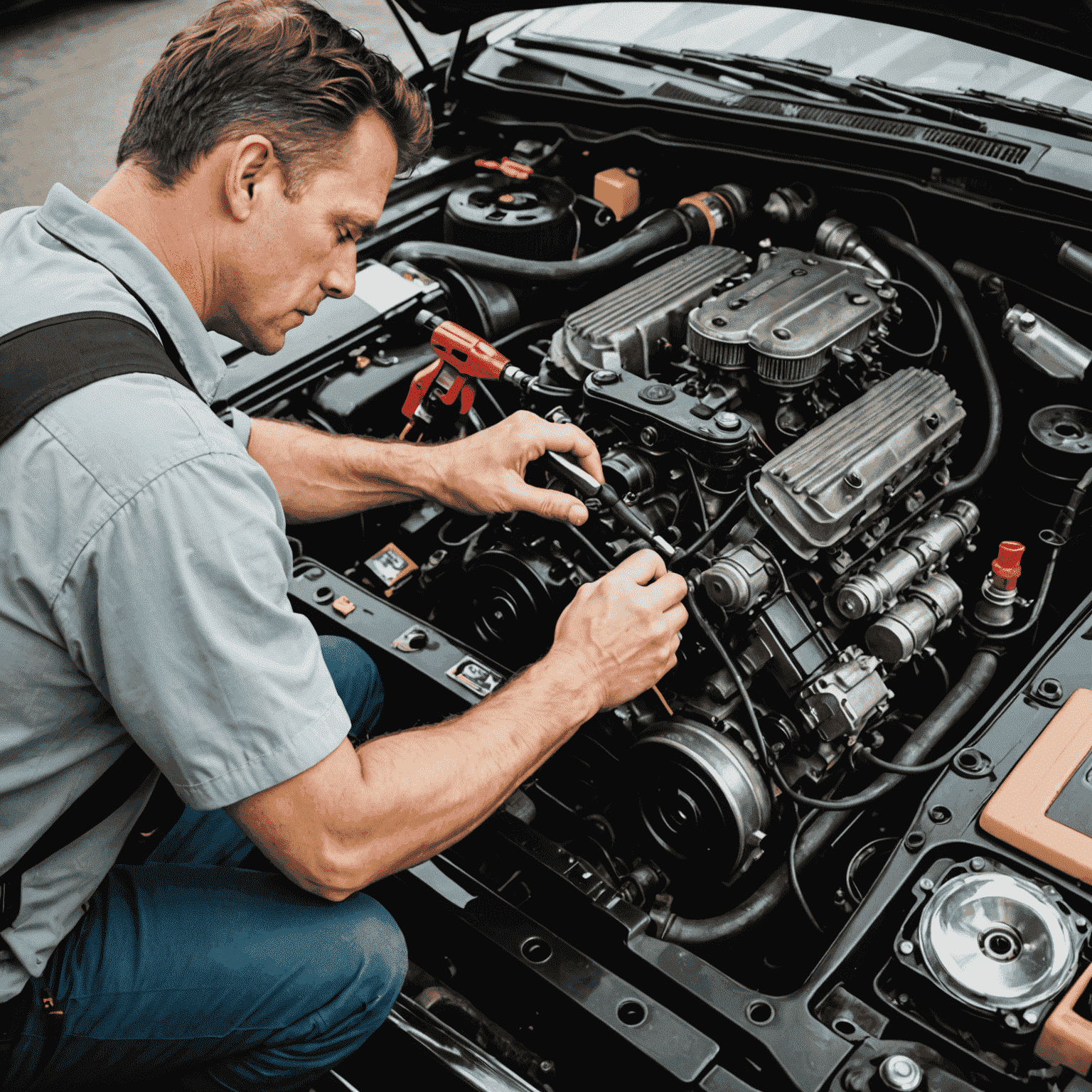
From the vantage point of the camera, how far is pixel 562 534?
1.82 meters

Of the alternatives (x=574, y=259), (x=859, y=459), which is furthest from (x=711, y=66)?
(x=859, y=459)

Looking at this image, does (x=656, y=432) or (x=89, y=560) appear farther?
(x=656, y=432)

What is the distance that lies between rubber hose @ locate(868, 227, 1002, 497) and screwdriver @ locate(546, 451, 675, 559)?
60 cm

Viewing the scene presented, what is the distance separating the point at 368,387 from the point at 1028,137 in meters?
1.43

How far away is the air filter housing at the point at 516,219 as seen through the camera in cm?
237

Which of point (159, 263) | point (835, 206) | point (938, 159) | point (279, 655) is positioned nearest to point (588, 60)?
point (835, 206)

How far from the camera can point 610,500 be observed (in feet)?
5.45

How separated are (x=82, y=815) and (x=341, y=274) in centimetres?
77

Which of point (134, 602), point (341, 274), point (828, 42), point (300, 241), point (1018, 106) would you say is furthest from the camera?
point (828, 42)

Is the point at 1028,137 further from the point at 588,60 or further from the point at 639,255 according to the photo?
the point at 588,60

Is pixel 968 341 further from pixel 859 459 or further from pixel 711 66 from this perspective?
pixel 711 66

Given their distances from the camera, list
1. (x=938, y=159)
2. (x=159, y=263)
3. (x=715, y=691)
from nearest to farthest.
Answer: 1. (x=159, y=263)
2. (x=715, y=691)
3. (x=938, y=159)

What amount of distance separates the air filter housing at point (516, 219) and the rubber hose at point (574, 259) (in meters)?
0.06

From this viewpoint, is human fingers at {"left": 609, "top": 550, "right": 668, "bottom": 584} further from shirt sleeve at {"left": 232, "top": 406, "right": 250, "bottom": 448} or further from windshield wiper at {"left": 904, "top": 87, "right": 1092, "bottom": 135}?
windshield wiper at {"left": 904, "top": 87, "right": 1092, "bottom": 135}
